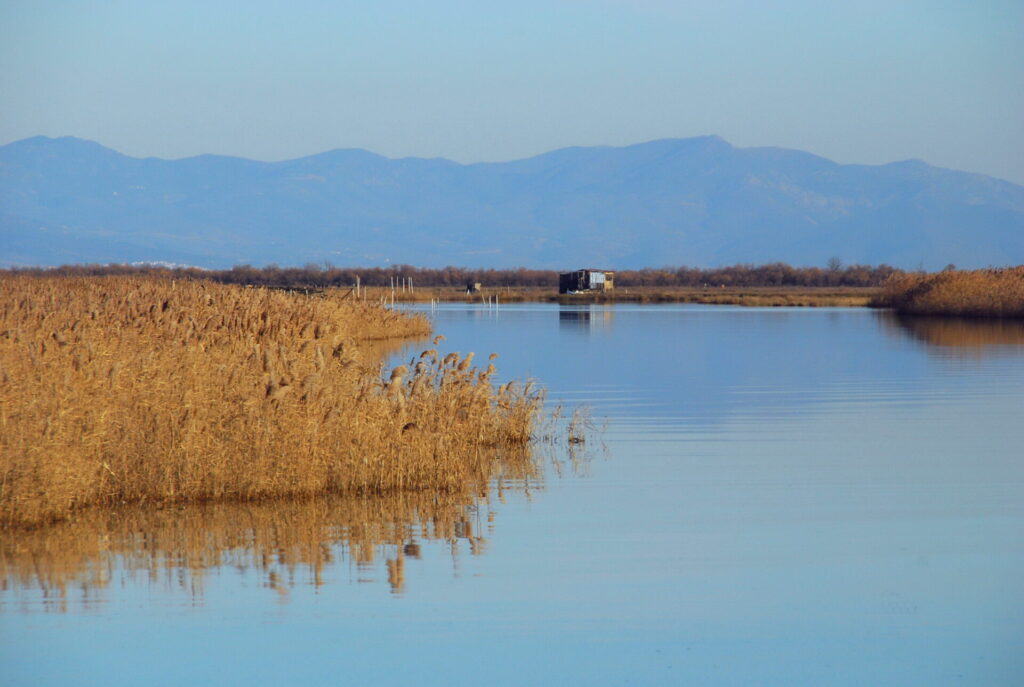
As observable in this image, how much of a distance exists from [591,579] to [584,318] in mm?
52925

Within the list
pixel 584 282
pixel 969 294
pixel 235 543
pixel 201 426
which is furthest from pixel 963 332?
pixel 584 282

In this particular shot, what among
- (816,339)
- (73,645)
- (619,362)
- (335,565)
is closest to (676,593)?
(335,565)

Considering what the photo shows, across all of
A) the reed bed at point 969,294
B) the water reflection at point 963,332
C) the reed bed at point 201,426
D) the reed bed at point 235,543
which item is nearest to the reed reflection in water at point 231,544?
the reed bed at point 235,543

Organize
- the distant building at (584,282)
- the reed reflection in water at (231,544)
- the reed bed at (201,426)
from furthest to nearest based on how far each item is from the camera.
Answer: the distant building at (584,282)
the reed bed at (201,426)
the reed reflection in water at (231,544)

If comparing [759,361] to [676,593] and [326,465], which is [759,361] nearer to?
[326,465]

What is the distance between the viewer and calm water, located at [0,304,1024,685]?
8.28 metres

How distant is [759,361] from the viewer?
33.8 m

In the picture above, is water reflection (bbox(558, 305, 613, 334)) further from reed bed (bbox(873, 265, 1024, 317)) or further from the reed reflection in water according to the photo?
the reed reflection in water

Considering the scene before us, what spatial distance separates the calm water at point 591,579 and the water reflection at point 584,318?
112 feet

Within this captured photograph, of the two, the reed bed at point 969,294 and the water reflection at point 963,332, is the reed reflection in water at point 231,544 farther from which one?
the reed bed at point 969,294

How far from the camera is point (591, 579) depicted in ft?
33.4

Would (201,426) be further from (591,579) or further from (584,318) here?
(584,318)

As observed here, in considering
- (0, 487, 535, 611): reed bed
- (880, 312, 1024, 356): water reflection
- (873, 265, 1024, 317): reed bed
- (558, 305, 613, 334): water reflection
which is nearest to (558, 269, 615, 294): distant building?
(558, 305, 613, 334): water reflection

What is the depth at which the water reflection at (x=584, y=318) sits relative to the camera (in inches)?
2056
